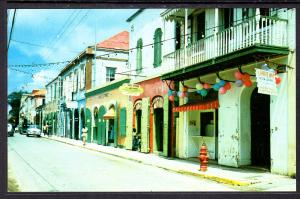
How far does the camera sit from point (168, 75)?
16.6 metres

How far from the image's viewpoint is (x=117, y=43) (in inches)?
1229

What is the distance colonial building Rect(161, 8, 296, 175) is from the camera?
38.0ft

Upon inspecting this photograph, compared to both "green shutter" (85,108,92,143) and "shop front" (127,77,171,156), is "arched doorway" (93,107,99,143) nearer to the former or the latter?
"green shutter" (85,108,92,143)

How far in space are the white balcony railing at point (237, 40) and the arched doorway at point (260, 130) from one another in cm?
174

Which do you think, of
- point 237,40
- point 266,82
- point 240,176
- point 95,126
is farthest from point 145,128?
point 266,82

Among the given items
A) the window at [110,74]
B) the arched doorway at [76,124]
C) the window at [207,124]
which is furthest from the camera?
the arched doorway at [76,124]

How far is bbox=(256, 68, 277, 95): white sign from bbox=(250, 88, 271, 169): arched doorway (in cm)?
235

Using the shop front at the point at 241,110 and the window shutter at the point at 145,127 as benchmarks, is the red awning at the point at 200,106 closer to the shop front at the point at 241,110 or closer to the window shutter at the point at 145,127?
the shop front at the point at 241,110

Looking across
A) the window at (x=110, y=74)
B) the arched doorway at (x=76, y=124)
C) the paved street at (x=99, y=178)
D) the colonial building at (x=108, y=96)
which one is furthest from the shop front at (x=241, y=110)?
Answer: the arched doorway at (x=76, y=124)

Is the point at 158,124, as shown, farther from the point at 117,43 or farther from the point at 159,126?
the point at 117,43

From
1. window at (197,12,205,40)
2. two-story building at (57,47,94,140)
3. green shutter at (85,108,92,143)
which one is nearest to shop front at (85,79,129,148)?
green shutter at (85,108,92,143)

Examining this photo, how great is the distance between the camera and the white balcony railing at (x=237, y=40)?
11.7 metres

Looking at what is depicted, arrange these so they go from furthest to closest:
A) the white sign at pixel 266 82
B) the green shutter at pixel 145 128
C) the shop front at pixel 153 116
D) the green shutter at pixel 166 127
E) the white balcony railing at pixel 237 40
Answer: the green shutter at pixel 145 128 → the shop front at pixel 153 116 → the green shutter at pixel 166 127 → the white balcony railing at pixel 237 40 → the white sign at pixel 266 82

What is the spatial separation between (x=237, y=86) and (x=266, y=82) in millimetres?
2153
